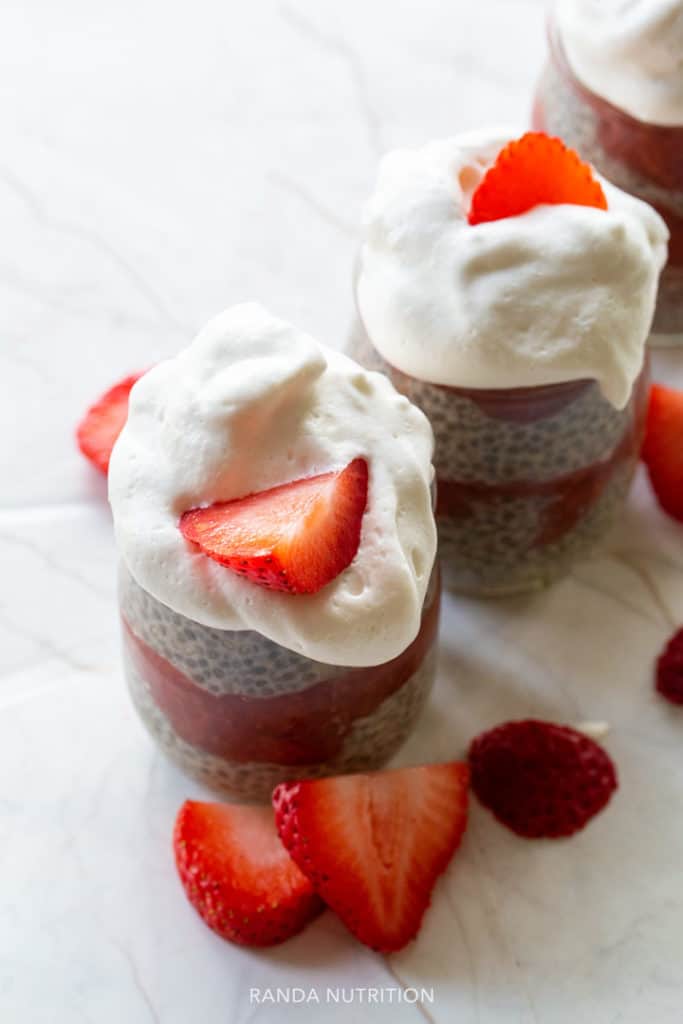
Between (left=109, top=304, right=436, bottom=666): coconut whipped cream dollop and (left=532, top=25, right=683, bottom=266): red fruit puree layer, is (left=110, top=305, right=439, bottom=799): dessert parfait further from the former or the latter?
(left=532, top=25, right=683, bottom=266): red fruit puree layer

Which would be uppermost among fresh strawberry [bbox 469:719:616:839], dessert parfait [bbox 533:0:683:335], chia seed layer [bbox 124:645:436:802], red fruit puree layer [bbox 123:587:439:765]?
dessert parfait [bbox 533:0:683:335]

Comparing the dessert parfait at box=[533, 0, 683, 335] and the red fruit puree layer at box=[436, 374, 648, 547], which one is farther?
the dessert parfait at box=[533, 0, 683, 335]

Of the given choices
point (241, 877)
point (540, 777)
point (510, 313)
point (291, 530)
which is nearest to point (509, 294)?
point (510, 313)

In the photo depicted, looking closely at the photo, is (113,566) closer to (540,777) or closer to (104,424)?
(104,424)

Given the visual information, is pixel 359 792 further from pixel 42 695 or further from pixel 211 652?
pixel 42 695

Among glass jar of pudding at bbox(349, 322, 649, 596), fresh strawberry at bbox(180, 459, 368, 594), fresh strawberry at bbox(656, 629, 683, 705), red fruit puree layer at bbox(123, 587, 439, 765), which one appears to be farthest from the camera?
fresh strawberry at bbox(656, 629, 683, 705)

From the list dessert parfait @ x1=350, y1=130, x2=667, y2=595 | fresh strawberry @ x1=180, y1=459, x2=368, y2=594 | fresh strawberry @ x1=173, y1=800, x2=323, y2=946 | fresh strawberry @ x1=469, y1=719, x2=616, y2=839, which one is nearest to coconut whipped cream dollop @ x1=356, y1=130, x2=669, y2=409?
dessert parfait @ x1=350, y1=130, x2=667, y2=595
